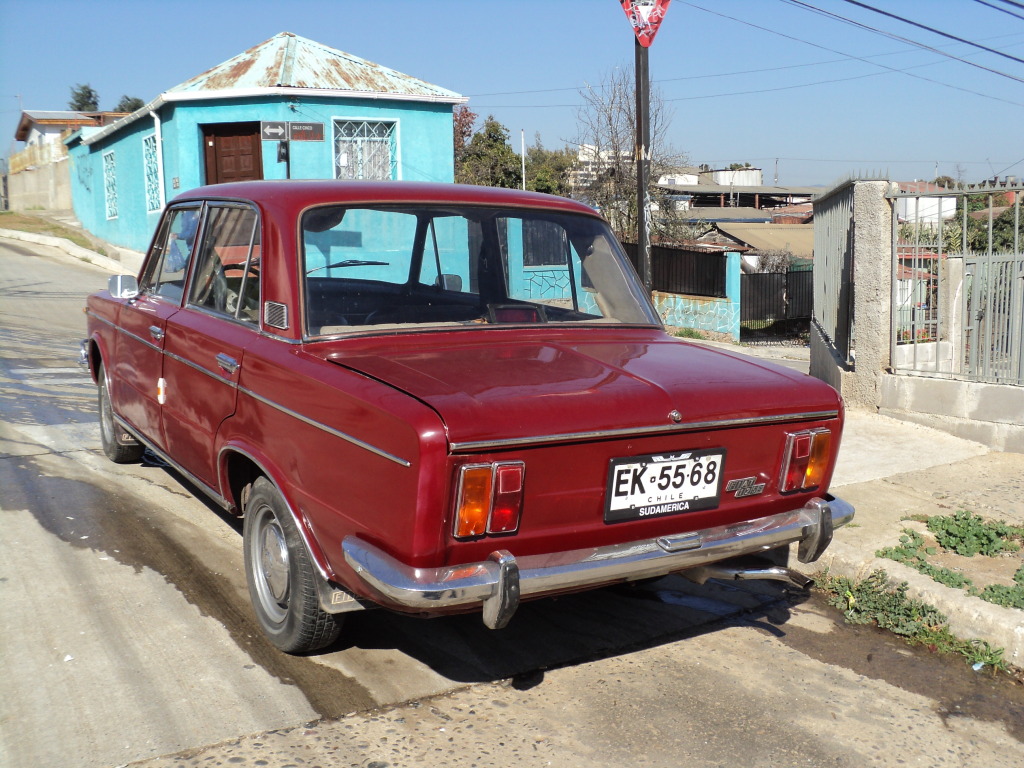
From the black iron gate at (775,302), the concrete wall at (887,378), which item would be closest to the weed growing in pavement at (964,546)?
the concrete wall at (887,378)

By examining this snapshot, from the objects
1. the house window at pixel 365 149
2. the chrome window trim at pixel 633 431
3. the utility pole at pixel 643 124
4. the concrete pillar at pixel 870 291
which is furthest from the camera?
the house window at pixel 365 149

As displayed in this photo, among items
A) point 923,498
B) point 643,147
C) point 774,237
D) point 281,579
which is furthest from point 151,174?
point 774,237

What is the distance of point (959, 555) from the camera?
4.66 meters

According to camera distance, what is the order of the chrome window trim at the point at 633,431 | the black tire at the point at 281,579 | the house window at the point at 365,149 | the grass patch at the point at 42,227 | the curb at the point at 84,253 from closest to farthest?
1. the chrome window trim at the point at 633,431
2. the black tire at the point at 281,579
3. the house window at the point at 365,149
4. the curb at the point at 84,253
5. the grass patch at the point at 42,227

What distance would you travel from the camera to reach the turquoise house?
16.8m

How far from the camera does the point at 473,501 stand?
280 centimetres

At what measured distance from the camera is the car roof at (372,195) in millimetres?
3803

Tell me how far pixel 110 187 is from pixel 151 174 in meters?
4.60

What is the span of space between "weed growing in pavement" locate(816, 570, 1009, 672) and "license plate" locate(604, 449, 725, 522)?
140 centimetres

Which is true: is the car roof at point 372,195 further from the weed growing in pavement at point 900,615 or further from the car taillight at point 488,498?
the weed growing in pavement at point 900,615

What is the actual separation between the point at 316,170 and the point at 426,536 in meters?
15.1

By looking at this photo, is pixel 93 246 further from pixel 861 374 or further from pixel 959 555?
pixel 959 555

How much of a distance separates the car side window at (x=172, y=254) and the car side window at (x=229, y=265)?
0.20 metres

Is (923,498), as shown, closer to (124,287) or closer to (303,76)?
(124,287)
